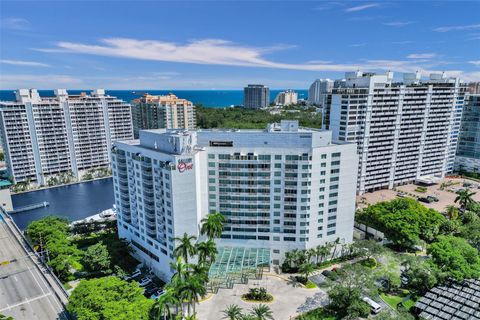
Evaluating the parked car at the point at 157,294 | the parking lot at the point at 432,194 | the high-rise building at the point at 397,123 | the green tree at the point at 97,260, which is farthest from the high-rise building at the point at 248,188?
the high-rise building at the point at 397,123

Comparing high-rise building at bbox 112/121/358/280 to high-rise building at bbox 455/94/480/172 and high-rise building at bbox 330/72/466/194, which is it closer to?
high-rise building at bbox 330/72/466/194

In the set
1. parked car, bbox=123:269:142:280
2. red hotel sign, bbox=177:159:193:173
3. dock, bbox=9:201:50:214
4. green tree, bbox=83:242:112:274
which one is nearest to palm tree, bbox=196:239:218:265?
red hotel sign, bbox=177:159:193:173

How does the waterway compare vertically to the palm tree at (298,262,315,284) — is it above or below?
below

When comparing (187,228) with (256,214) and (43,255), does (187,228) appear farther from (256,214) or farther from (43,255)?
(43,255)

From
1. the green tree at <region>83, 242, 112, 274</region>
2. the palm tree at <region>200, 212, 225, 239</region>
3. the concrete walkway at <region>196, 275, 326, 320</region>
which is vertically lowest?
the concrete walkway at <region>196, 275, 326, 320</region>

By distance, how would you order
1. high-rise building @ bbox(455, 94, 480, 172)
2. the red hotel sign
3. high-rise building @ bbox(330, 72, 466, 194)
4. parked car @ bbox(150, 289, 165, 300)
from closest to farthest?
the red hotel sign → parked car @ bbox(150, 289, 165, 300) → high-rise building @ bbox(330, 72, 466, 194) → high-rise building @ bbox(455, 94, 480, 172)

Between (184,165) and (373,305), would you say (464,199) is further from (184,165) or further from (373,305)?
(184,165)
